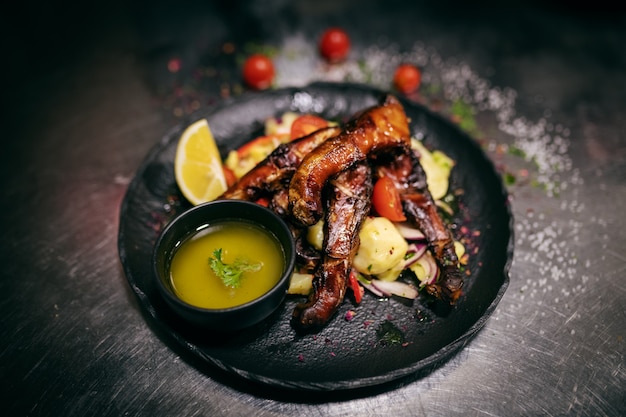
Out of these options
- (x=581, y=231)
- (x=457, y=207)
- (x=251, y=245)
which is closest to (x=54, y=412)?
(x=251, y=245)

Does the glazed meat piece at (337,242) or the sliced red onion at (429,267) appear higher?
the glazed meat piece at (337,242)

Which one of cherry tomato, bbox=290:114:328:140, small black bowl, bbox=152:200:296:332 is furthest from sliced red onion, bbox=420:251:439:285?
cherry tomato, bbox=290:114:328:140

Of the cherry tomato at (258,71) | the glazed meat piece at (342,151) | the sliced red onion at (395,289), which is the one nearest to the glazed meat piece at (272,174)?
the glazed meat piece at (342,151)

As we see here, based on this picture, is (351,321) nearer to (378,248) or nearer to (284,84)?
(378,248)

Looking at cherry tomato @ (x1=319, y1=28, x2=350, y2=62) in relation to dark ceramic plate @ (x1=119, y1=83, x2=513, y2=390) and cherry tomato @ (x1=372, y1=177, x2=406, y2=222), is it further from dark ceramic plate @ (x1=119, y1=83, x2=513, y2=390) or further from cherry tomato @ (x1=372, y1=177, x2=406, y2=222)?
cherry tomato @ (x1=372, y1=177, x2=406, y2=222)

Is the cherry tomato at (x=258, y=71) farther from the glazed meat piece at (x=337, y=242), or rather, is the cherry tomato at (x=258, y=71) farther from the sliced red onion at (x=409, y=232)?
the sliced red onion at (x=409, y=232)

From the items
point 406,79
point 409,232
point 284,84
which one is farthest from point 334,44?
point 409,232
